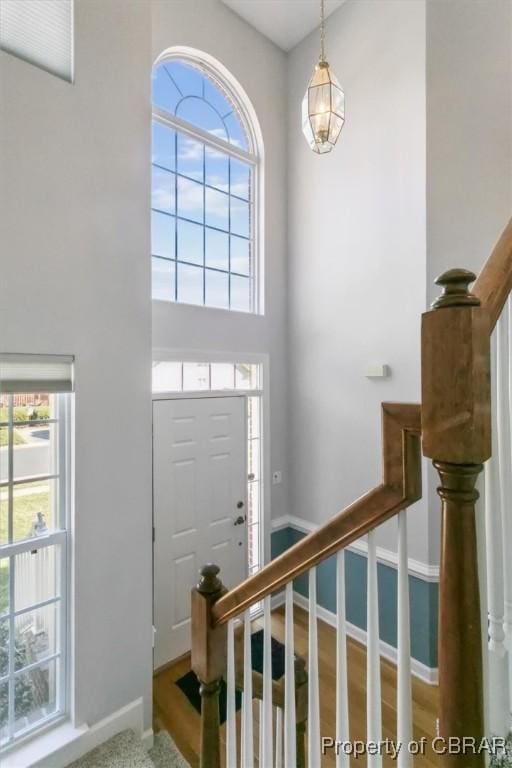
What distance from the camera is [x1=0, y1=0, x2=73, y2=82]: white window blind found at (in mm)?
1818

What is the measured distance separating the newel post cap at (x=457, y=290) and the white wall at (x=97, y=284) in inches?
74.1

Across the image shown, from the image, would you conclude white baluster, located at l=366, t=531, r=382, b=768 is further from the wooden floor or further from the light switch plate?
the light switch plate

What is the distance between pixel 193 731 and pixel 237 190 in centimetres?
428

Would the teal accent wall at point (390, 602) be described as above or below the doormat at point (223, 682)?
above

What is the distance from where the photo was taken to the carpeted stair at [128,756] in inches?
75.6

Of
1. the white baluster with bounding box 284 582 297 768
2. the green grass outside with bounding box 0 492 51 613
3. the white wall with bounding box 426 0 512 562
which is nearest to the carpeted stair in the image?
the green grass outside with bounding box 0 492 51 613

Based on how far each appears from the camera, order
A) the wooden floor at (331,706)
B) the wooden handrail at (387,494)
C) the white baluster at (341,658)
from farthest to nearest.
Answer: the wooden floor at (331,706) < the white baluster at (341,658) < the wooden handrail at (387,494)

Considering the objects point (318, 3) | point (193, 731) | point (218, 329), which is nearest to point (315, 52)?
point (318, 3)

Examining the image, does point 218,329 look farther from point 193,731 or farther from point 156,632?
point 193,731

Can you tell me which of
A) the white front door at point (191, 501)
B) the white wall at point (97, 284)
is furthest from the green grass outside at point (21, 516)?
the white front door at point (191, 501)

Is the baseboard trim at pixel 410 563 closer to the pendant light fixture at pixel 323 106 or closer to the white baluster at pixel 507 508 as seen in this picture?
the white baluster at pixel 507 508

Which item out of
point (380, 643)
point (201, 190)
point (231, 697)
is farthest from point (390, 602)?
point (201, 190)

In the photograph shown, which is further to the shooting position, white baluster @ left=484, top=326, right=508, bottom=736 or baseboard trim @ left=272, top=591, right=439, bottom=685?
baseboard trim @ left=272, top=591, right=439, bottom=685

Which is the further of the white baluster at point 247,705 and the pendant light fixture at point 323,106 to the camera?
the pendant light fixture at point 323,106
